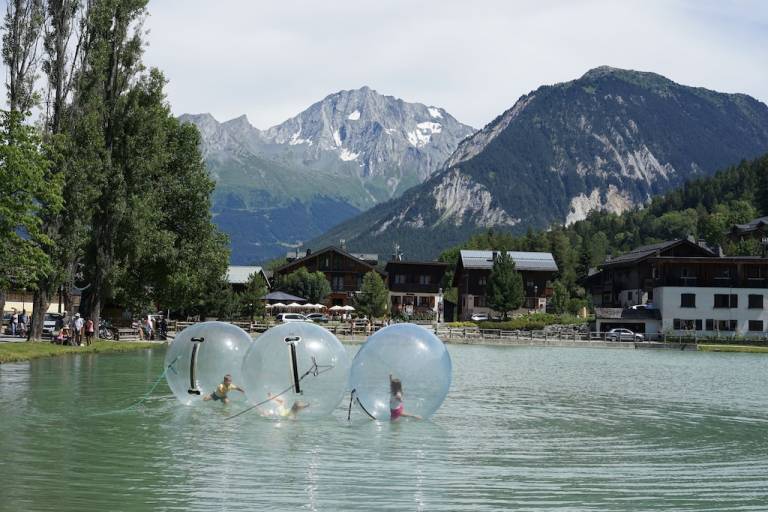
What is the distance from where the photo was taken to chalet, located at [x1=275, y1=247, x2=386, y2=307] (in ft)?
482

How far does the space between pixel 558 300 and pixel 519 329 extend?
29.7 m

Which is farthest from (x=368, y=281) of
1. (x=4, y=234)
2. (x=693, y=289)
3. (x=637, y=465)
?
(x=637, y=465)

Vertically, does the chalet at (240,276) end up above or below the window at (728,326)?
above

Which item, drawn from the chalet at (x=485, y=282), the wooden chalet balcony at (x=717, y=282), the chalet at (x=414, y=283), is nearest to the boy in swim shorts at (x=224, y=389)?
the wooden chalet balcony at (x=717, y=282)

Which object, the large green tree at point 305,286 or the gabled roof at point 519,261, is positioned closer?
the large green tree at point 305,286

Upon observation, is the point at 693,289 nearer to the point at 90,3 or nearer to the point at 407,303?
the point at 407,303

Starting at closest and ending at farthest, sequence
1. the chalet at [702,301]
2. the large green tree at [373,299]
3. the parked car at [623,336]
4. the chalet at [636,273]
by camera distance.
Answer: the parked car at [623,336] < the chalet at [702,301] < the large green tree at [373,299] < the chalet at [636,273]

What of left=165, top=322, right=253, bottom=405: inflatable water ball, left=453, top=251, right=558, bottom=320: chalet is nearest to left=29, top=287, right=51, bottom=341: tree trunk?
left=165, top=322, right=253, bottom=405: inflatable water ball

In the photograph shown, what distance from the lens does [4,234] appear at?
137 feet

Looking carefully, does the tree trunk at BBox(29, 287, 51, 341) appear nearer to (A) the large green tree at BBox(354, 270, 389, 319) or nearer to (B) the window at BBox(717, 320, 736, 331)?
(A) the large green tree at BBox(354, 270, 389, 319)

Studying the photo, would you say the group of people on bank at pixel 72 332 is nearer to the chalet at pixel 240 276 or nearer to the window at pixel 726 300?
the window at pixel 726 300

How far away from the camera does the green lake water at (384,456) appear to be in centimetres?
1435

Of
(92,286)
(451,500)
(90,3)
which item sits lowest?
(451,500)

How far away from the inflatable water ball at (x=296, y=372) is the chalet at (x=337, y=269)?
4913 inches
